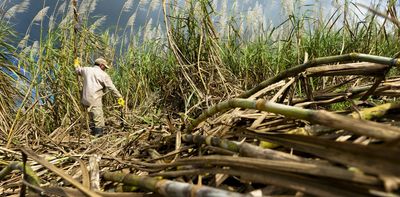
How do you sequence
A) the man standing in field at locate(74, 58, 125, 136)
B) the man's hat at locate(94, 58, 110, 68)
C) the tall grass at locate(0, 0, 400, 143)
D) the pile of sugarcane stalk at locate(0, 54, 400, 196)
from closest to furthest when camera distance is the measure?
the pile of sugarcane stalk at locate(0, 54, 400, 196) → the tall grass at locate(0, 0, 400, 143) → the man standing in field at locate(74, 58, 125, 136) → the man's hat at locate(94, 58, 110, 68)

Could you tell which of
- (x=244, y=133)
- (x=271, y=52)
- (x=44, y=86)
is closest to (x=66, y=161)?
(x=244, y=133)

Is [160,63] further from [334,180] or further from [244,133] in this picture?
[334,180]

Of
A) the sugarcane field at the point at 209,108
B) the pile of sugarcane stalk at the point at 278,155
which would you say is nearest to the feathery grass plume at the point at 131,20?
the sugarcane field at the point at 209,108

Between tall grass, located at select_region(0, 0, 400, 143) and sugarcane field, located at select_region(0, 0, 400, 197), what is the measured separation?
0.01 metres

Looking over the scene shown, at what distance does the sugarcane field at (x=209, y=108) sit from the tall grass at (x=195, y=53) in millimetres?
13

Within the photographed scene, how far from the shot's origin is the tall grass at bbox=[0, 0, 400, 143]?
9.40 feet

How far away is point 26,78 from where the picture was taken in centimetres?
341

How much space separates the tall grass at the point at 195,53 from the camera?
9.40 ft

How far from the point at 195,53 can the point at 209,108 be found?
215 cm

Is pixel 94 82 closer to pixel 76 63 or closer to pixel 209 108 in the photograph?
pixel 76 63

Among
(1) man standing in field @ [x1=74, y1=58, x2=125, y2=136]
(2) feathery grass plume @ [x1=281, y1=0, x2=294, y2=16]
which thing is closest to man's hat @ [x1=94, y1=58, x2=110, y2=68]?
(1) man standing in field @ [x1=74, y1=58, x2=125, y2=136]

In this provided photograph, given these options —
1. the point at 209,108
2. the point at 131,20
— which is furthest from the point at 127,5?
the point at 209,108

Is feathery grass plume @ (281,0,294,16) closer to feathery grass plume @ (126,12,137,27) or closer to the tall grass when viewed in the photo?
the tall grass

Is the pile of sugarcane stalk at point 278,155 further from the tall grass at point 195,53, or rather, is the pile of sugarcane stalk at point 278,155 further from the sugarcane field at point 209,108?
the tall grass at point 195,53
